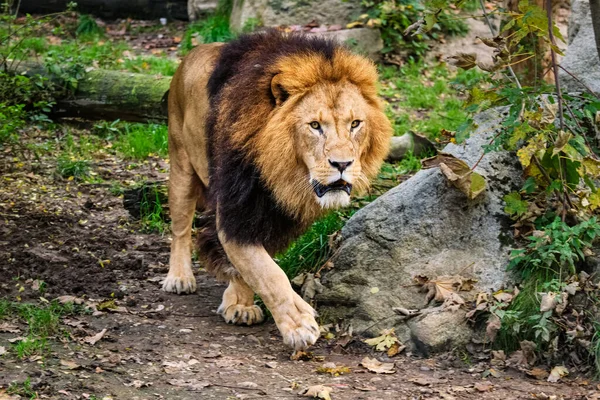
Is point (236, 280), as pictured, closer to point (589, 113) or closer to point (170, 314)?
point (170, 314)

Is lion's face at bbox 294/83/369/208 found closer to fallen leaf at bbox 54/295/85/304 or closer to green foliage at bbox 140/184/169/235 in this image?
fallen leaf at bbox 54/295/85/304

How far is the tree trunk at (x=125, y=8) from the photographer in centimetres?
1316

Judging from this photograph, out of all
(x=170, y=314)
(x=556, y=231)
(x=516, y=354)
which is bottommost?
(x=170, y=314)

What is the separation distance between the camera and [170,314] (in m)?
5.71

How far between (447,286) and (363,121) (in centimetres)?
110

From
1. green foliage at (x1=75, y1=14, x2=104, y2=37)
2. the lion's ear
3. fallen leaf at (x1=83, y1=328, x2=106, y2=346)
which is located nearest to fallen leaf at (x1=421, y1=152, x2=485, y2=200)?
the lion's ear

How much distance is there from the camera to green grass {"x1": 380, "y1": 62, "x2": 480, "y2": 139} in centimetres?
884

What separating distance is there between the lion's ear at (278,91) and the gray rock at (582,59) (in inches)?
78.9

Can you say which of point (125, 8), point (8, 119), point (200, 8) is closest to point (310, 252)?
point (8, 119)

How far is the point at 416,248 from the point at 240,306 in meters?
1.16

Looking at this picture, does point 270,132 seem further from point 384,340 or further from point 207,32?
point 207,32

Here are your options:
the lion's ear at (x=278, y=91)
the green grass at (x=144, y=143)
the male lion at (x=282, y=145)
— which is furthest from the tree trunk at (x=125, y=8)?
the lion's ear at (x=278, y=91)

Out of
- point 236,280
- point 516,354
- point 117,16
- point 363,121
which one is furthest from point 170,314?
point 117,16

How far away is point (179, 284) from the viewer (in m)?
6.15
